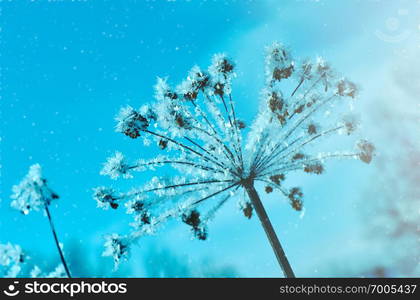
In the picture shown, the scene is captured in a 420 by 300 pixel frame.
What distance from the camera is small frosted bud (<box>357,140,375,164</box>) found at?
35.7 feet

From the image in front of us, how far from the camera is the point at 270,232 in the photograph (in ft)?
29.4

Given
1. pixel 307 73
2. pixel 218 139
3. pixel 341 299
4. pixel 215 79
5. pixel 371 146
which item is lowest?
pixel 341 299

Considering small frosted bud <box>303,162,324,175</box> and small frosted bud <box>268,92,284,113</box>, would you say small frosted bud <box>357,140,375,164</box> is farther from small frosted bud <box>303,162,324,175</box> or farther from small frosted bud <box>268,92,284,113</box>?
small frosted bud <box>268,92,284,113</box>

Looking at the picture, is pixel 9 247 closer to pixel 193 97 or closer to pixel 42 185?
pixel 42 185

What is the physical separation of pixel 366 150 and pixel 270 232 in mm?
4252

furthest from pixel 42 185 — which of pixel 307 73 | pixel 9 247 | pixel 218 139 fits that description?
pixel 307 73

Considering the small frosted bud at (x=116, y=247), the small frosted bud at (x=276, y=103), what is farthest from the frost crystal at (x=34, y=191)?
the small frosted bud at (x=276, y=103)

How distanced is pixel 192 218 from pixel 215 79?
4.53m

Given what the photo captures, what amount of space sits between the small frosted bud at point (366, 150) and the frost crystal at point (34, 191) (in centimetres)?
904

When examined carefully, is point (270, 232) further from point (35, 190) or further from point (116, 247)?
point (35, 190)

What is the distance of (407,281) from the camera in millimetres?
6188

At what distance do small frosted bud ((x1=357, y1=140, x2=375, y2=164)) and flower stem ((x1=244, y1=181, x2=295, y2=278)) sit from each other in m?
3.60

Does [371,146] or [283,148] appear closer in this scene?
[283,148]

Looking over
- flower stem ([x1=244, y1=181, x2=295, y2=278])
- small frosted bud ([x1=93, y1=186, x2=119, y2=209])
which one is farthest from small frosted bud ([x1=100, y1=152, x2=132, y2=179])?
flower stem ([x1=244, y1=181, x2=295, y2=278])
